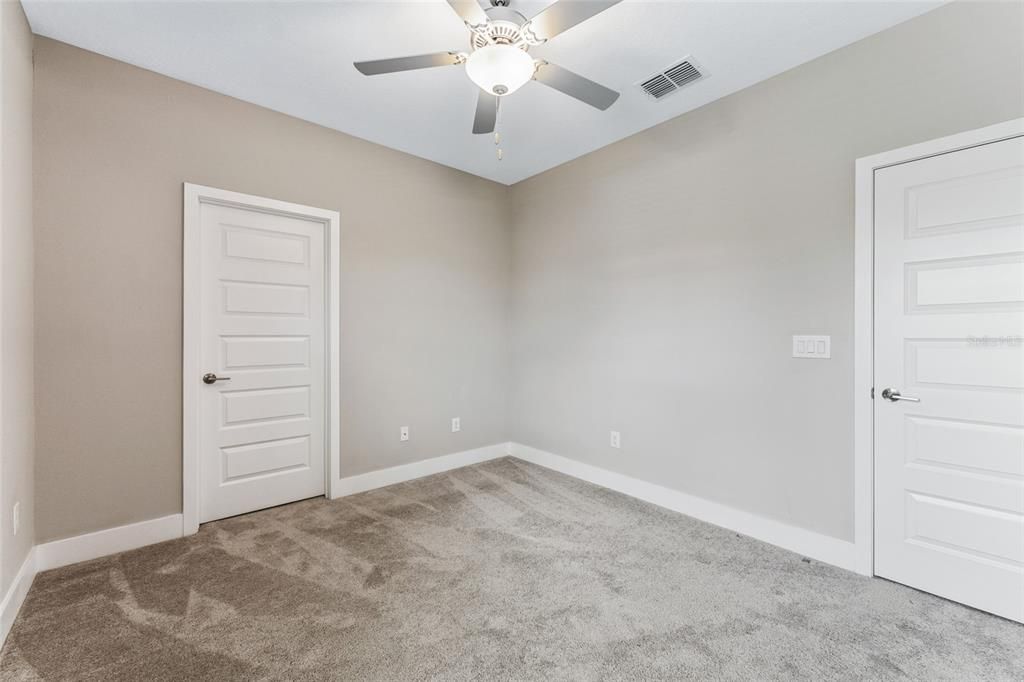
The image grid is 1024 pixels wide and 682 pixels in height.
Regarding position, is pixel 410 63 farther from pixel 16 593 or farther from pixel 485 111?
pixel 16 593

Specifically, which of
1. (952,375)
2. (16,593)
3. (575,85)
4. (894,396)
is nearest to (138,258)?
(16,593)

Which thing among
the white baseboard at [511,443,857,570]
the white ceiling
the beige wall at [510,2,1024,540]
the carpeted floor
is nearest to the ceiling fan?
the white ceiling

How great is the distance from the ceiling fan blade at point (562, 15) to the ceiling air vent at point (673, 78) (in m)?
1.03

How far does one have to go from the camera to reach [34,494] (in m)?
2.26

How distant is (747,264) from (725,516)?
161 cm

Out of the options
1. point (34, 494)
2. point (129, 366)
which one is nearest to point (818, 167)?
point (129, 366)

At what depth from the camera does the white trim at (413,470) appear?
3.38 metres

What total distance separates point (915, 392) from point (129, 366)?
13.8 feet

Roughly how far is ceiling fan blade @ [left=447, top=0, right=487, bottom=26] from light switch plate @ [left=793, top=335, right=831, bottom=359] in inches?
91.5

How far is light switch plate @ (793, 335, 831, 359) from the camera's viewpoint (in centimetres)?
243

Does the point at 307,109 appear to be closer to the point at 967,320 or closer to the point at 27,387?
the point at 27,387

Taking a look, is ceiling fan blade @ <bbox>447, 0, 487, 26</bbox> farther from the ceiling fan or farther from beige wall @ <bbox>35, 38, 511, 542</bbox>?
beige wall @ <bbox>35, 38, 511, 542</bbox>

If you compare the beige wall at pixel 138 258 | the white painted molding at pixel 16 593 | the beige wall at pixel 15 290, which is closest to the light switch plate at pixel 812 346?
the beige wall at pixel 138 258

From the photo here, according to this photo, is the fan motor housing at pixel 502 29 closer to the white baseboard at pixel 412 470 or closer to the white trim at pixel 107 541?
the white baseboard at pixel 412 470
